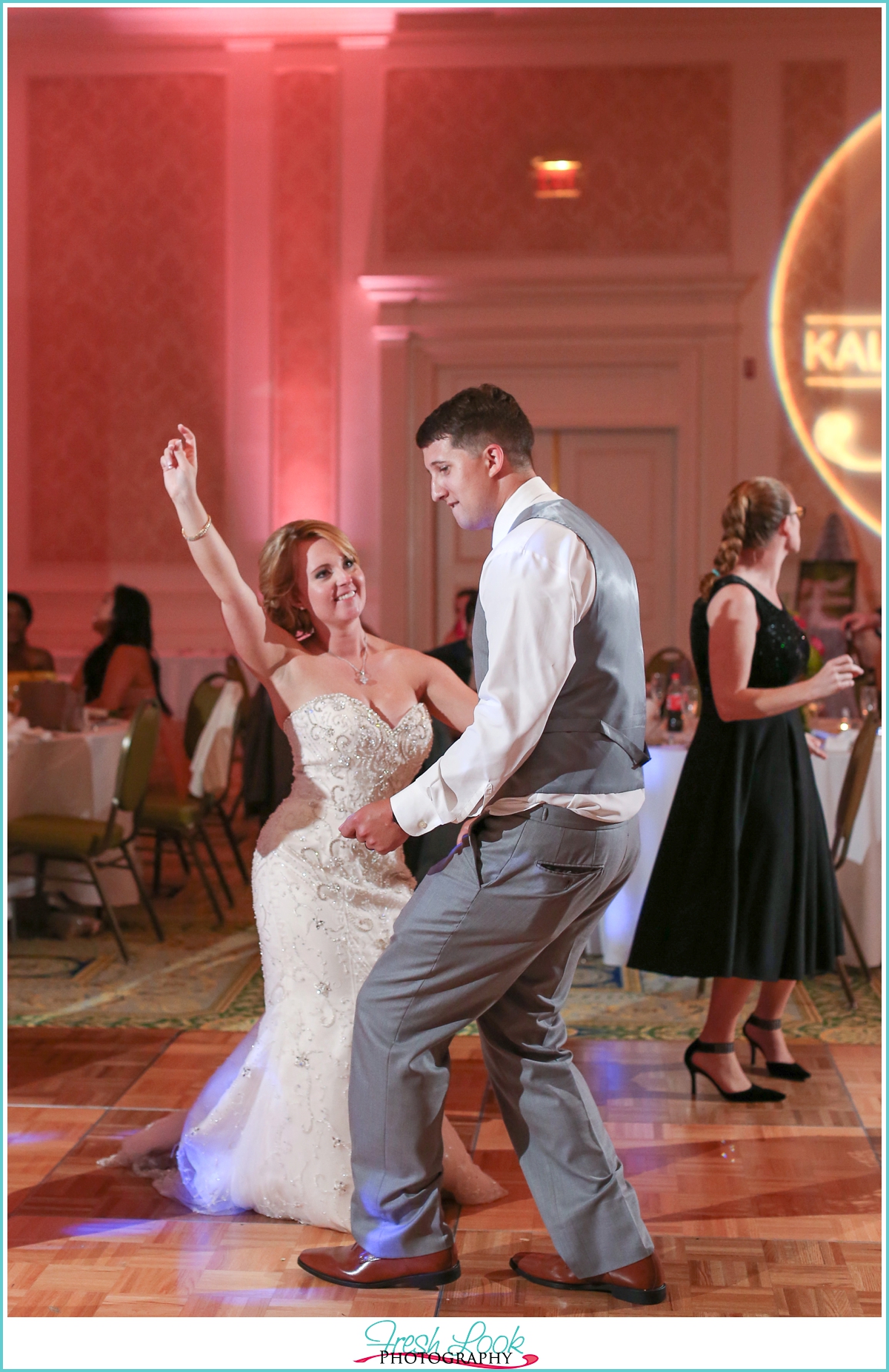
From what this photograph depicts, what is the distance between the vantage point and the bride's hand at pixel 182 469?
2.36 m

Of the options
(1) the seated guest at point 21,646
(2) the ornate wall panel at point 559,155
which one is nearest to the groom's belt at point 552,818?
(1) the seated guest at point 21,646

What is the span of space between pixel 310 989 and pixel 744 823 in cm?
119

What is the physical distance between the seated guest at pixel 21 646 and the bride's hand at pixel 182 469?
4199 mm

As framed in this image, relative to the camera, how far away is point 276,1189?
8.50 feet

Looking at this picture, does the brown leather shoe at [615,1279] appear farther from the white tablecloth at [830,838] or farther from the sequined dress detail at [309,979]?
the white tablecloth at [830,838]

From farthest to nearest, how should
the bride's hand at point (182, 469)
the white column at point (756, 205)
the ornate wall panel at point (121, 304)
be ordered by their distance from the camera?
the ornate wall panel at point (121, 304)
the white column at point (756, 205)
the bride's hand at point (182, 469)

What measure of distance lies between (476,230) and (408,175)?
0.56 metres

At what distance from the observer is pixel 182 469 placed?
236cm

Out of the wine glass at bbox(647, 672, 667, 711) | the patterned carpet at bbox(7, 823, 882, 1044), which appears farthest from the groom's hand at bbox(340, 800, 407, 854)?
the wine glass at bbox(647, 672, 667, 711)

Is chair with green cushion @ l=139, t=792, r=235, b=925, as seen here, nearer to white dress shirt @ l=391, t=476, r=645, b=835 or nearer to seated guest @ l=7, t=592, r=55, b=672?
seated guest @ l=7, t=592, r=55, b=672

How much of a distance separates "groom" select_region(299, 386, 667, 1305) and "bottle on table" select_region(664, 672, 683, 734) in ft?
8.24

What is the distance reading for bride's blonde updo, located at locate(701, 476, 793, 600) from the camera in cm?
318

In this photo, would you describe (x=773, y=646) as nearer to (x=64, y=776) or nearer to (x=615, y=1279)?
(x=615, y=1279)

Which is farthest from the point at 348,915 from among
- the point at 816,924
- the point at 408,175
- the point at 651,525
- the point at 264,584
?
the point at 408,175
